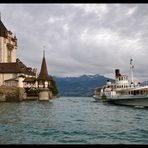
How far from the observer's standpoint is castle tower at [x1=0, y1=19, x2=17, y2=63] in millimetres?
100250

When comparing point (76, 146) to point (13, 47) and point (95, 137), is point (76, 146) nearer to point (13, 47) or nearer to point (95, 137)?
point (95, 137)

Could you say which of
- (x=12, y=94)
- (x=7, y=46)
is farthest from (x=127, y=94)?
(x=7, y=46)

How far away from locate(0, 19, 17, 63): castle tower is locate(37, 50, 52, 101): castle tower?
33.3 feet

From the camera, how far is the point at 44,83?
96.8 m

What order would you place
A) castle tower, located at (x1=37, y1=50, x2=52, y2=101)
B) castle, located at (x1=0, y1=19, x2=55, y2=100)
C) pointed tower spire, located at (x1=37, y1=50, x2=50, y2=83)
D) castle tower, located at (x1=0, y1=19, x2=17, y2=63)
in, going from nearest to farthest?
castle tower, located at (x1=37, y1=50, x2=52, y2=101) → castle, located at (x1=0, y1=19, x2=55, y2=100) → pointed tower spire, located at (x1=37, y1=50, x2=50, y2=83) → castle tower, located at (x1=0, y1=19, x2=17, y2=63)

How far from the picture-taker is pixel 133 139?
1647cm

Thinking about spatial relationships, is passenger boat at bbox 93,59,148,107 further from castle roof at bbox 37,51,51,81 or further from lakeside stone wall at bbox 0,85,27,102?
castle roof at bbox 37,51,51,81

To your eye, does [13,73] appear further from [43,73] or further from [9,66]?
[43,73]

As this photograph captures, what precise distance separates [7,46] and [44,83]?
17475 mm

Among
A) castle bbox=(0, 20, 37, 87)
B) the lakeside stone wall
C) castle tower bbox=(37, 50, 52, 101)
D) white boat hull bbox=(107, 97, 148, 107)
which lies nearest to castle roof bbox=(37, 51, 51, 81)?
castle tower bbox=(37, 50, 52, 101)

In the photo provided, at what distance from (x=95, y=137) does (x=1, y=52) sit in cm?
8622

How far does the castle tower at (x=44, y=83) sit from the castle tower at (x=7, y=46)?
10156 millimetres

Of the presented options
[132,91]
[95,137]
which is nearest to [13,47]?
[132,91]

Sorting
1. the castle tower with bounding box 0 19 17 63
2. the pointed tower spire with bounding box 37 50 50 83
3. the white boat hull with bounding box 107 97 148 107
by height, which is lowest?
the white boat hull with bounding box 107 97 148 107
